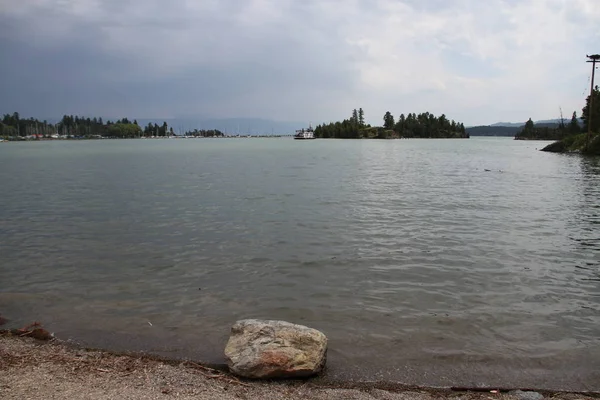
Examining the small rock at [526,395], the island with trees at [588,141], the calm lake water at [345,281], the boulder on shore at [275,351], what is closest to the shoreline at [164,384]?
the small rock at [526,395]

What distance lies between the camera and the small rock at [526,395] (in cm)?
786

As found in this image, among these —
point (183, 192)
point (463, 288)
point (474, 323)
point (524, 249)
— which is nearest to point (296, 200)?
point (183, 192)

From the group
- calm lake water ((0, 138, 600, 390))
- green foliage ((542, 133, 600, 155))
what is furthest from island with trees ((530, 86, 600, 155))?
calm lake water ((0, 138, 600, 390))

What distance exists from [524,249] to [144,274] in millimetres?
Result: 14471

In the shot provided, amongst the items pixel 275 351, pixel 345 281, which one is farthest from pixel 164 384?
pixel 345 281

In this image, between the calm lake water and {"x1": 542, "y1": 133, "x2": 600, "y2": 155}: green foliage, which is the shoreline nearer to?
the calm lake water

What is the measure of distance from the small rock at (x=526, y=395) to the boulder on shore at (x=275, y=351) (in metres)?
3.37

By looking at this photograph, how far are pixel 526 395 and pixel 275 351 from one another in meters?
4.35

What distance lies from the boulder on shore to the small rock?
3.37 m

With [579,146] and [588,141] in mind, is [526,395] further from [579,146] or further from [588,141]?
[579,146]

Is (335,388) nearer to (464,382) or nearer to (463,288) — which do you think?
(464,382)

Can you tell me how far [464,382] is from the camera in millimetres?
8656

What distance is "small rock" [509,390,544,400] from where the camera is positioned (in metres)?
7.86

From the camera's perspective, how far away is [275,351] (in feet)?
27.7
